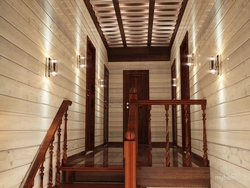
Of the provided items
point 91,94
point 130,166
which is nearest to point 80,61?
point 91,94

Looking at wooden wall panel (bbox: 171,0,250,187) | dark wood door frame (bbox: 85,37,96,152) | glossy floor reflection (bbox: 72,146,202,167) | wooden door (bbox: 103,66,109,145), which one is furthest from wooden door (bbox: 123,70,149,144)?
wooden wall panel (bbox: 171,0,250,187)

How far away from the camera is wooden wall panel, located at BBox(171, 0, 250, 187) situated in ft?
8.07

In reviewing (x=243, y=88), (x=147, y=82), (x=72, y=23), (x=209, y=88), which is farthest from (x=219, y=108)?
(x=147, y=82)

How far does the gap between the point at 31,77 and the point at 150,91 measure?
5966 millimetres

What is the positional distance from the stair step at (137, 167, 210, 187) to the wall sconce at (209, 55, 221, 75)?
3.94 feet

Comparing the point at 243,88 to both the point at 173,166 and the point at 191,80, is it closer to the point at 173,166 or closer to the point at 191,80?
the point at 173,166

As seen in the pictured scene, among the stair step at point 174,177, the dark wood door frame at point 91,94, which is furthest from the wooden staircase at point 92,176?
the dark wood door frame at point 91,94

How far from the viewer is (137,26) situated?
6.59 m

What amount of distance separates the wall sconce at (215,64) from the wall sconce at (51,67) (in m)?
1.85

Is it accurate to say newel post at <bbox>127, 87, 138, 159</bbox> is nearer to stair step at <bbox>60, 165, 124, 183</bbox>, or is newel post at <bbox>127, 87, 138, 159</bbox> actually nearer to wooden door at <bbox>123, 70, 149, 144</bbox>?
stair step at <bbox>60, 165, 124, 183</bbox>

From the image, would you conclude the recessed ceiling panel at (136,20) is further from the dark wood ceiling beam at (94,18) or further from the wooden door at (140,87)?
the wooden door at (140,87)

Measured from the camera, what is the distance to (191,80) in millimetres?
5051

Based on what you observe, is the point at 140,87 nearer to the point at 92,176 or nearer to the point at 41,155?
the point at 92,176

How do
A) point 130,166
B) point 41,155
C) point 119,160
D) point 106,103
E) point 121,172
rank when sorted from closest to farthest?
1. point 130,166
2. point 41,155
3. point 121,172
4. point 119,160
5. point 106,103
